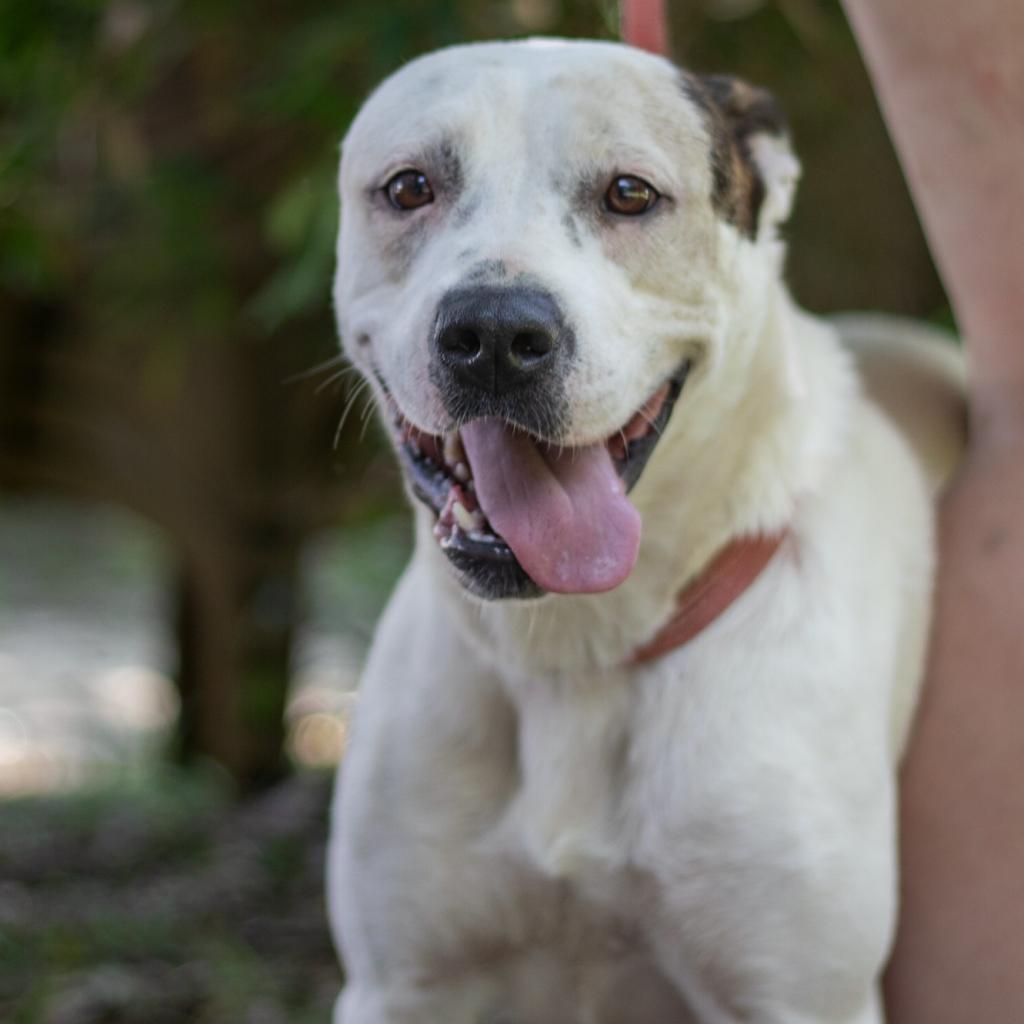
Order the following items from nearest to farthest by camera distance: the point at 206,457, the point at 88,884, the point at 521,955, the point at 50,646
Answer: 1. the point at 521,955
2. the point at 88,884
3. the point at 206,457
4. the point at 50,646

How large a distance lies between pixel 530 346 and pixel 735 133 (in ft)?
1.86

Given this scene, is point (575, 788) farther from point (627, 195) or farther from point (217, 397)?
point (217, 397)

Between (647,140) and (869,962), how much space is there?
102cm

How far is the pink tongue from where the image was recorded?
5.81ft

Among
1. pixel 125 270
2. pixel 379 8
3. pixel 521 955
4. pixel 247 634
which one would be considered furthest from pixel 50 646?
pixel 521 955

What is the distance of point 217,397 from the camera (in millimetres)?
5008

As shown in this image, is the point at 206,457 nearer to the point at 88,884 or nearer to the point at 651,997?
the point at 88,884

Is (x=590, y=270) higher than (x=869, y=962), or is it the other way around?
(x=590, y=270)

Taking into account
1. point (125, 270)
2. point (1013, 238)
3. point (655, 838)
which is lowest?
point (125, 270)

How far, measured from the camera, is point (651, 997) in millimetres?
2033

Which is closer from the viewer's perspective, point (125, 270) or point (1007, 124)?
point (1007, 124)

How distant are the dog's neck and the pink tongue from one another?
0.14m

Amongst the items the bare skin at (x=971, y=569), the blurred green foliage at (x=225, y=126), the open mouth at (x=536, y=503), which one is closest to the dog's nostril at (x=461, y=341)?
the open mouth at (x=536, y=503)

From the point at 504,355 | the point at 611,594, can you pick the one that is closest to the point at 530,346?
the point at 504,355
